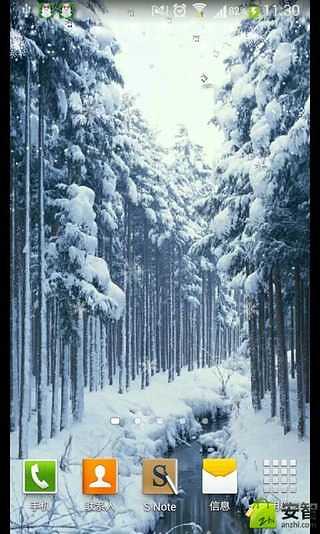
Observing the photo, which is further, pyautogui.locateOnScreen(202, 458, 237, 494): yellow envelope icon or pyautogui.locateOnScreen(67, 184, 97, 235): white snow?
pyautogui.locateOnScreen(67, 184, 97, 235): white snow

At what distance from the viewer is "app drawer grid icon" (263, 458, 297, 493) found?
440 cm

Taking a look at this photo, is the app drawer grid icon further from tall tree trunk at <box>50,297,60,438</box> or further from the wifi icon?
the wifi icon

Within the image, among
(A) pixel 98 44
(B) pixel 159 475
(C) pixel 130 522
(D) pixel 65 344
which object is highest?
(A) pixel 98 44

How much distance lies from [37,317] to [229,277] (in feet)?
3.98

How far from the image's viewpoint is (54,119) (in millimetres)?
4562

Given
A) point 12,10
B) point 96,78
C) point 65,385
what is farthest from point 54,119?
point 65,385

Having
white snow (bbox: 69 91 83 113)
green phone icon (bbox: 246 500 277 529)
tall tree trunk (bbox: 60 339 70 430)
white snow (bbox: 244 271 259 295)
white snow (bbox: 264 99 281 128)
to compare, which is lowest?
green phone icon (bbox: 246 500 277 529)

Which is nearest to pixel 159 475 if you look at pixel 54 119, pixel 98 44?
pixel 54 119

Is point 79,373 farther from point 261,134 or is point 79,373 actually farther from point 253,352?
point 261,134

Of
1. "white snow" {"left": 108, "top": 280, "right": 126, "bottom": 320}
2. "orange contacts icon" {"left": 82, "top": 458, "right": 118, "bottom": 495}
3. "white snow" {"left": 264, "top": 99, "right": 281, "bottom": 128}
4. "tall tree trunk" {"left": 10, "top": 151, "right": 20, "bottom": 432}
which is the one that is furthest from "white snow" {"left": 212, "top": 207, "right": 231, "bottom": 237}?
"orange contacts icon" {"left": 82, "top": 458, "right": 118, "bottom": 495}

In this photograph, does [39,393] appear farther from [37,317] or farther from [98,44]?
[98,44]

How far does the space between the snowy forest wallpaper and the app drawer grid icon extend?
3cm
